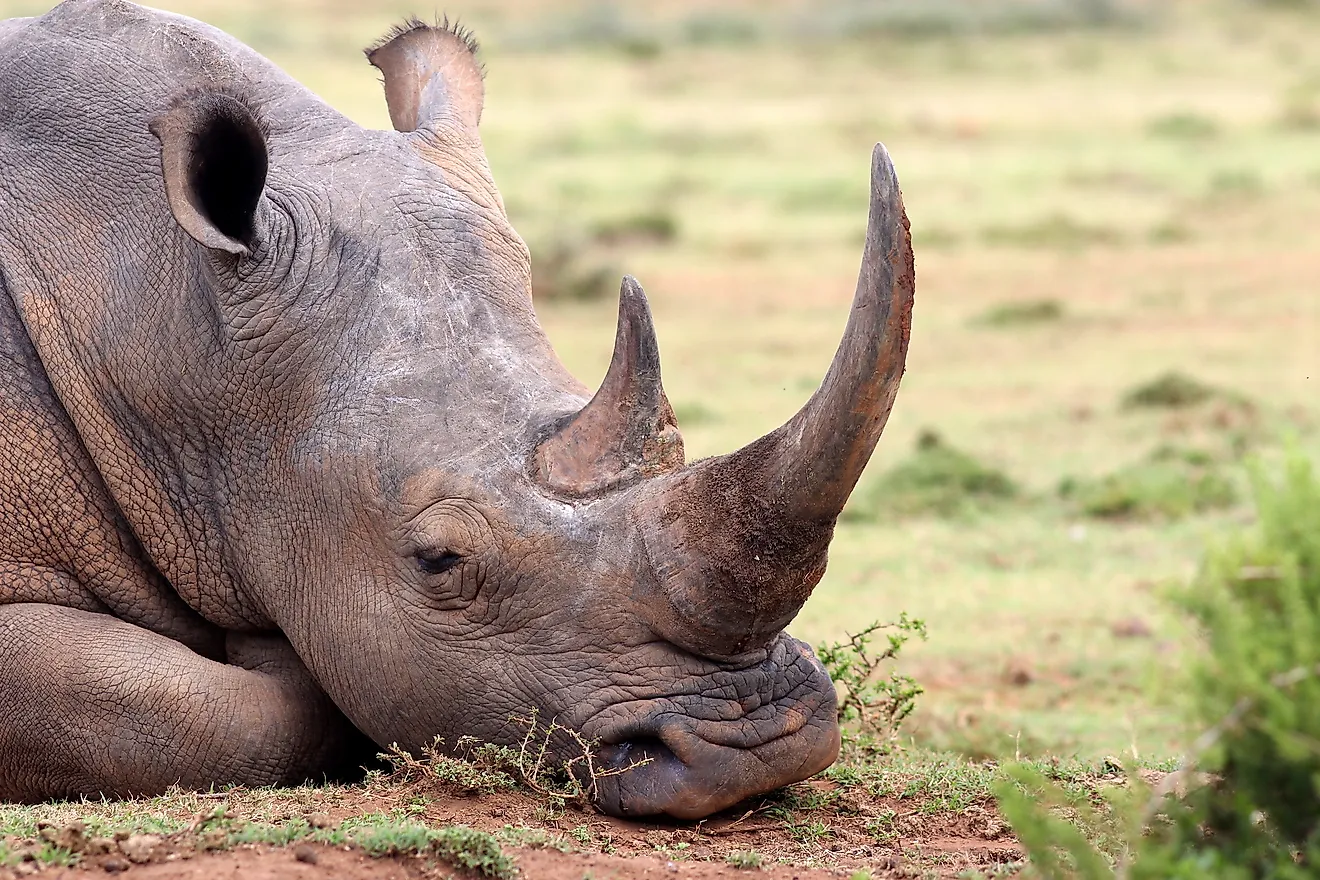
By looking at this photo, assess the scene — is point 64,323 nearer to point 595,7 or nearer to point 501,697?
point 501,697

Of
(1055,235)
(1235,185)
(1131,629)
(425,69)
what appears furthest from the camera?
(1235,185)

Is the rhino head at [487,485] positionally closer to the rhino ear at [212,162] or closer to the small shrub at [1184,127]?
the rhino ear at [212,162]

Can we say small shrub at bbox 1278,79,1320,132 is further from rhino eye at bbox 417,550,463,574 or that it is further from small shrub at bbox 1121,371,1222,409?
rhino eye at bbox 417,550,463,574

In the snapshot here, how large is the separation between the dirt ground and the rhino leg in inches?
12.2

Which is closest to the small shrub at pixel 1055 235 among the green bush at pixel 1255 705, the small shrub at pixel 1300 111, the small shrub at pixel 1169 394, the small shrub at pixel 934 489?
the small shrub at pixel 1169 394

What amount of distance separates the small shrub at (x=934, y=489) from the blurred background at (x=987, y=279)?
0.05ft

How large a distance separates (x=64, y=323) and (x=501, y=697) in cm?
158

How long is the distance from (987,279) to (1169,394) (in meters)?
5.01

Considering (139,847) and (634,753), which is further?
(634,753)

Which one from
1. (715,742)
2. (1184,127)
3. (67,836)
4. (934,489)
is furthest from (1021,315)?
(67,836)

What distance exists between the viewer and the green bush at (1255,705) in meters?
2.95

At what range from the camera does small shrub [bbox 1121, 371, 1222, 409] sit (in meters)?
11.2

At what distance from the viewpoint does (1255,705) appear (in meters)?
3.00

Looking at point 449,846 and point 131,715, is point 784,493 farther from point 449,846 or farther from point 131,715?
point 131,715
